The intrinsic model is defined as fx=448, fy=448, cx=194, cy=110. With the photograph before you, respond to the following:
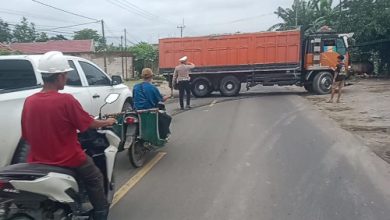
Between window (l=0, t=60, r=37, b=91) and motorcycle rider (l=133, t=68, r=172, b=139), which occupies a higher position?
window (l=0, t=60, r=37, b=91)

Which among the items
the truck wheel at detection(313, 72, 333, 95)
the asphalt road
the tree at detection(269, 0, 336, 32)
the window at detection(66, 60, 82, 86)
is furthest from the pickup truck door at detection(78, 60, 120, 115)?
the tree at detection(269, 0, 336, 32)

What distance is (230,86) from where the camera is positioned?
2169cm

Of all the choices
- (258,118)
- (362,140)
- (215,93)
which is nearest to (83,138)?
(362,140)

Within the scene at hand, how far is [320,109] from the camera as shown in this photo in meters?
14.9

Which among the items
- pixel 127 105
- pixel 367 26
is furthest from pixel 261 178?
pixel 367 26

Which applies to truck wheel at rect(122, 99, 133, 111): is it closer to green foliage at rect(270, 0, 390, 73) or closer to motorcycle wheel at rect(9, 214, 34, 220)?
motorcycle wheel at rect(9, 214, 34, 220)

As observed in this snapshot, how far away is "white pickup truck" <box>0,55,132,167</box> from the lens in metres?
5.58

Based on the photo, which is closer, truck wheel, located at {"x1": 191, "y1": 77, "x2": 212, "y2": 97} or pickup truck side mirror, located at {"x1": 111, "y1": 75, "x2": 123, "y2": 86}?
pickup truck side mirror, located at {"x1": 111, "y1": 75, "x2": 123, "y2": 86}

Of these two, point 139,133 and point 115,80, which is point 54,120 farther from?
point 115,80

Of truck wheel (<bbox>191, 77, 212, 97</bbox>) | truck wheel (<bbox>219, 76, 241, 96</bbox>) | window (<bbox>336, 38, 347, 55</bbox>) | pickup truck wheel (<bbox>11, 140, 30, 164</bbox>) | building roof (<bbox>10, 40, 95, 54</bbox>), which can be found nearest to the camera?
pickup truck wheel (<bbox>11, 140, 30, 164</bbox>)

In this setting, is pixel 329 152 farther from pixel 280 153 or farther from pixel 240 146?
pixel 240 146

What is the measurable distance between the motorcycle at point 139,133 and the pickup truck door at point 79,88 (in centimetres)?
98

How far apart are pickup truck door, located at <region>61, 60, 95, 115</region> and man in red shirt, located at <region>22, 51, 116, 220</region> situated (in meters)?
3.68

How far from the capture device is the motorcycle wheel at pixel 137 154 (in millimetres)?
7078
